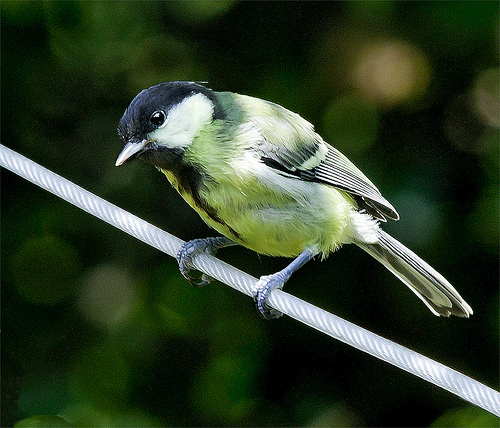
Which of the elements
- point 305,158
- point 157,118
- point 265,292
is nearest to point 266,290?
point 265,292

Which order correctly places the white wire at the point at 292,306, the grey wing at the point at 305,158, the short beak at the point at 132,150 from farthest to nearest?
the grey wing at the point at 305,158, the short beak at the point at 132,150, the white wire at the point at 292,306

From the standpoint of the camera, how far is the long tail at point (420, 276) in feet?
6.96

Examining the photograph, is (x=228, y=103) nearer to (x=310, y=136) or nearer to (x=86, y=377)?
(x=310, y=136)

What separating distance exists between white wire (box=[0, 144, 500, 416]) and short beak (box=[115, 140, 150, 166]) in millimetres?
267

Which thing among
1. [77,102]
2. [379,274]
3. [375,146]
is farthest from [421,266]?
[77,102]

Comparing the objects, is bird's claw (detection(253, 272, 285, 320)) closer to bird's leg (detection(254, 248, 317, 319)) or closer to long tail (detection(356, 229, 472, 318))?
bird's leg (detection(254, 248, 317, 319))

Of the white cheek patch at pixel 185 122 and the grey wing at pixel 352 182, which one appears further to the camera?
the grey wing at pixel 352 182

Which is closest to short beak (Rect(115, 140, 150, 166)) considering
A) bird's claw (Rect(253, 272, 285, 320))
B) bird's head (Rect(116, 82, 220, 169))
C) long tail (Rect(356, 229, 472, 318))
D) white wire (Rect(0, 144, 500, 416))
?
bird's head (Rect(116, 82, 220, 169))

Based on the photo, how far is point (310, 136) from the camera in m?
2.14

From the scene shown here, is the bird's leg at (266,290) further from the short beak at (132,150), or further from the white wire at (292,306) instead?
the short beak at (132,150)

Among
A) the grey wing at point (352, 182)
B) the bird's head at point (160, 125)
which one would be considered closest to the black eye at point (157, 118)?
the bird's head at point (160, 125)

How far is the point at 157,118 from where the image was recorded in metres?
1.79

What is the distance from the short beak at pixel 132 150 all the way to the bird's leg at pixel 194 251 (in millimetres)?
342

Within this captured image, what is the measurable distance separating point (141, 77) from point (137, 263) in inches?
30.4
